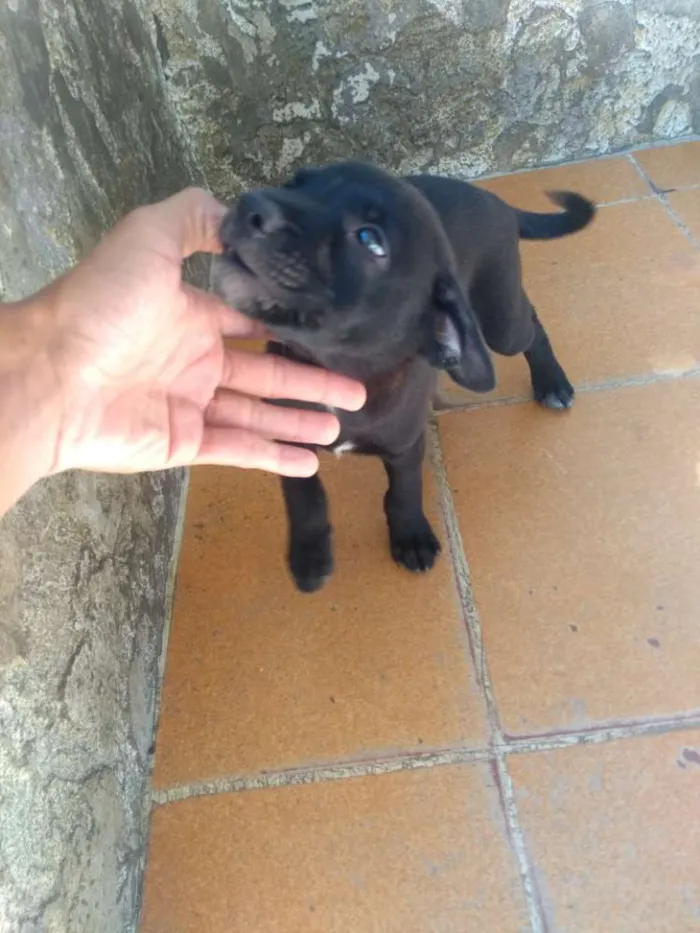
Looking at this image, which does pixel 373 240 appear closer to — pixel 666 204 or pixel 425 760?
pixel 425 760

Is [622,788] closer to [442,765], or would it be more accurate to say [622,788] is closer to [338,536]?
[442,765]

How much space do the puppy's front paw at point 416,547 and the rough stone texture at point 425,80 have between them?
5.34ft

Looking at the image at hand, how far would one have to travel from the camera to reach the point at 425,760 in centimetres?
158

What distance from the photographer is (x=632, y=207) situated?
9.25 ft

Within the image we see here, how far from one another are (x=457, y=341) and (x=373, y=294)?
17 centimetres

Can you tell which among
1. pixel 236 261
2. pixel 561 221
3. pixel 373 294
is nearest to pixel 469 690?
pixel 373 294

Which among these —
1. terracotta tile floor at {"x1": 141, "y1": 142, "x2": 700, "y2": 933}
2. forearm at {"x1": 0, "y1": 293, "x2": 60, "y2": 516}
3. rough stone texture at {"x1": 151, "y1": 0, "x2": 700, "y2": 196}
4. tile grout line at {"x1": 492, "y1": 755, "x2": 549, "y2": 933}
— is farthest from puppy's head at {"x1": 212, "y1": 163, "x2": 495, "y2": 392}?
rough stone texture at {"x1": 151, "y1": 0, "x2": 700, "y2": 196}

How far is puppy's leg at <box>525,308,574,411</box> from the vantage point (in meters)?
2.19

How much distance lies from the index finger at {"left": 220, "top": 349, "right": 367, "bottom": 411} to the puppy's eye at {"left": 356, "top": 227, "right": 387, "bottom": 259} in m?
0.25

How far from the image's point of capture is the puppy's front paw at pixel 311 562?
6.04ft

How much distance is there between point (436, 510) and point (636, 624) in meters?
0.54

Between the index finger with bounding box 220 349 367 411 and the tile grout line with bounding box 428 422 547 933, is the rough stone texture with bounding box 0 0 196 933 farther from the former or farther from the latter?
the tile grout line with bounding box 428 422 547 933

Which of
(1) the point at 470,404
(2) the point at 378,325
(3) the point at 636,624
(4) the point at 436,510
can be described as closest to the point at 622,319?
(1) the point at 470,404

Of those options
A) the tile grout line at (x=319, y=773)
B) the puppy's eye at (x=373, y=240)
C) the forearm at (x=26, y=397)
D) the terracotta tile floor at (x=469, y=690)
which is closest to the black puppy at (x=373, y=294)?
the puppy's eye at (x=373, y=240)
